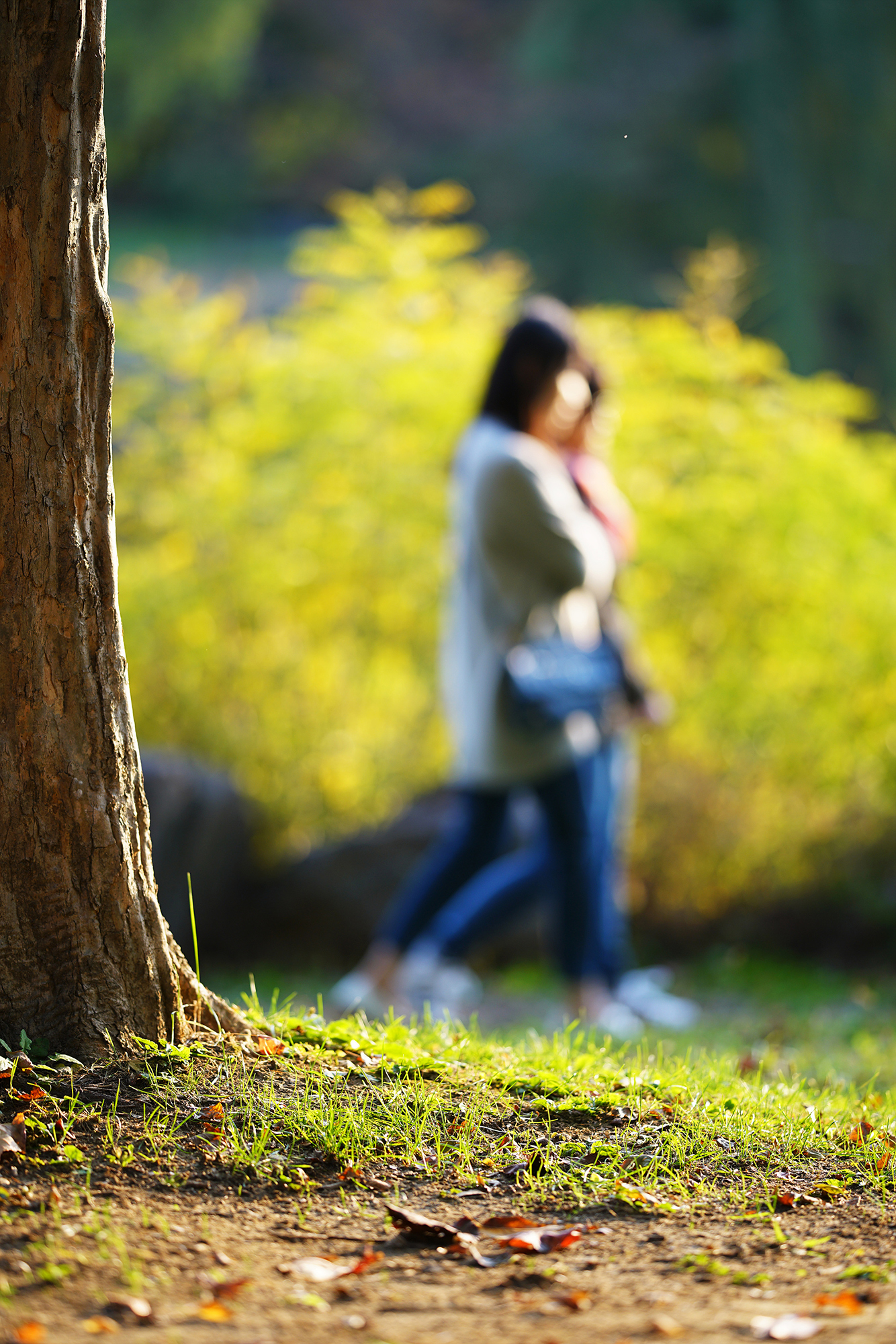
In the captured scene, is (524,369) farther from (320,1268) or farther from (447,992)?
(320,1268)

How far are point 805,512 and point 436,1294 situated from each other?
3730 mm

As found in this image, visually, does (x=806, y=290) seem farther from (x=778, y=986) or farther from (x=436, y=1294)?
(x=436, y=1294)

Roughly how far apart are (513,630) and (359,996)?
1067mm

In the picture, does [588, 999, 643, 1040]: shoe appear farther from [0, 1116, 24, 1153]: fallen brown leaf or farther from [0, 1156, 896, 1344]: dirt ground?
[0, 1116, 24, 1153]: fallen brown leaf

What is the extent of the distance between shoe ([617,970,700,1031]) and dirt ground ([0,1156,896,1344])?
2106 millimetres

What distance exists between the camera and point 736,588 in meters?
5.01

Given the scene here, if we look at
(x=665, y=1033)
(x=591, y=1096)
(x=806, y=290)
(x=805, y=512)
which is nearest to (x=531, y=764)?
(x=665, y=1033)

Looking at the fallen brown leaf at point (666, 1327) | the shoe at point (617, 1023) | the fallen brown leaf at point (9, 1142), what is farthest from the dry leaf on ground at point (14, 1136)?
the shoe at point (617, 1023)

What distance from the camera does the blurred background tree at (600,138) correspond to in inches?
475

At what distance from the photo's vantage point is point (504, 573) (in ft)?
11.2

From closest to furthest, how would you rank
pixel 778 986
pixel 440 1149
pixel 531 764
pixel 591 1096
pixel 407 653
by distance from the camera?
pixel 440 1149
pixel 591 1096
pixel 531 764
pixel 778 986
pixel 407 653

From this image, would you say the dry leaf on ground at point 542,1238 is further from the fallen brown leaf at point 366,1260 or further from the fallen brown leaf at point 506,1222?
the fallen brown leaf at point 366,1260

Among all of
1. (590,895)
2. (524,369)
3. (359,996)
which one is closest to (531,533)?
(524,369)

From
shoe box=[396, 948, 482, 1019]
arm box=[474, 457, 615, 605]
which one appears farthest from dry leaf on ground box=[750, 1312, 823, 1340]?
shoe box=[396, 948, 482, 1019]
